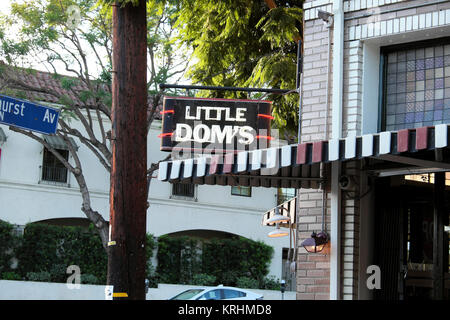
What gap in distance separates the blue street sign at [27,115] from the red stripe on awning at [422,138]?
183 inches

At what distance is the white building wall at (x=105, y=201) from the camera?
29016 millimetres

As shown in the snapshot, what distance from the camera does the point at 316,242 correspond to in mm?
9445

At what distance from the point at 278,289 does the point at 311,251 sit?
23481 millimetres

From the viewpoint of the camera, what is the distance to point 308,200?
9.99m

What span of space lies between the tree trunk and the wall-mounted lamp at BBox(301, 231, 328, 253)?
2093 mm

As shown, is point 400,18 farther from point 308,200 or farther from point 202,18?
point 202,18

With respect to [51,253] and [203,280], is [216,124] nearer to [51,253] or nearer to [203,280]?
[51,253]

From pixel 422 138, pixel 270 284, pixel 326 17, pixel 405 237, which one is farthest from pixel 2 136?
pixel 422 138

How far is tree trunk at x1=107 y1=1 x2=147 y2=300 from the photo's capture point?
29.7 feet

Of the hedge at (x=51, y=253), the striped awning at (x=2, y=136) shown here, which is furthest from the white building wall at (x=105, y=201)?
the hedge at (x=51, y=253)

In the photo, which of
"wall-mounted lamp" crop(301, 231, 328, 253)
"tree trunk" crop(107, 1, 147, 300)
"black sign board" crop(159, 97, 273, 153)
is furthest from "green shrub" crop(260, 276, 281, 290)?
"tree trunk" crop(107, 1, 147, 300)

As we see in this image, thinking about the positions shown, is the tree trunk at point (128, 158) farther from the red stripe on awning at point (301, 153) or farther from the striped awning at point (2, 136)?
the striped awning at point (2, 136)

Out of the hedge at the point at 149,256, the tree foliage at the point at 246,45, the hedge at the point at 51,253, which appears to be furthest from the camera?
the hedge at the point at 149,256
